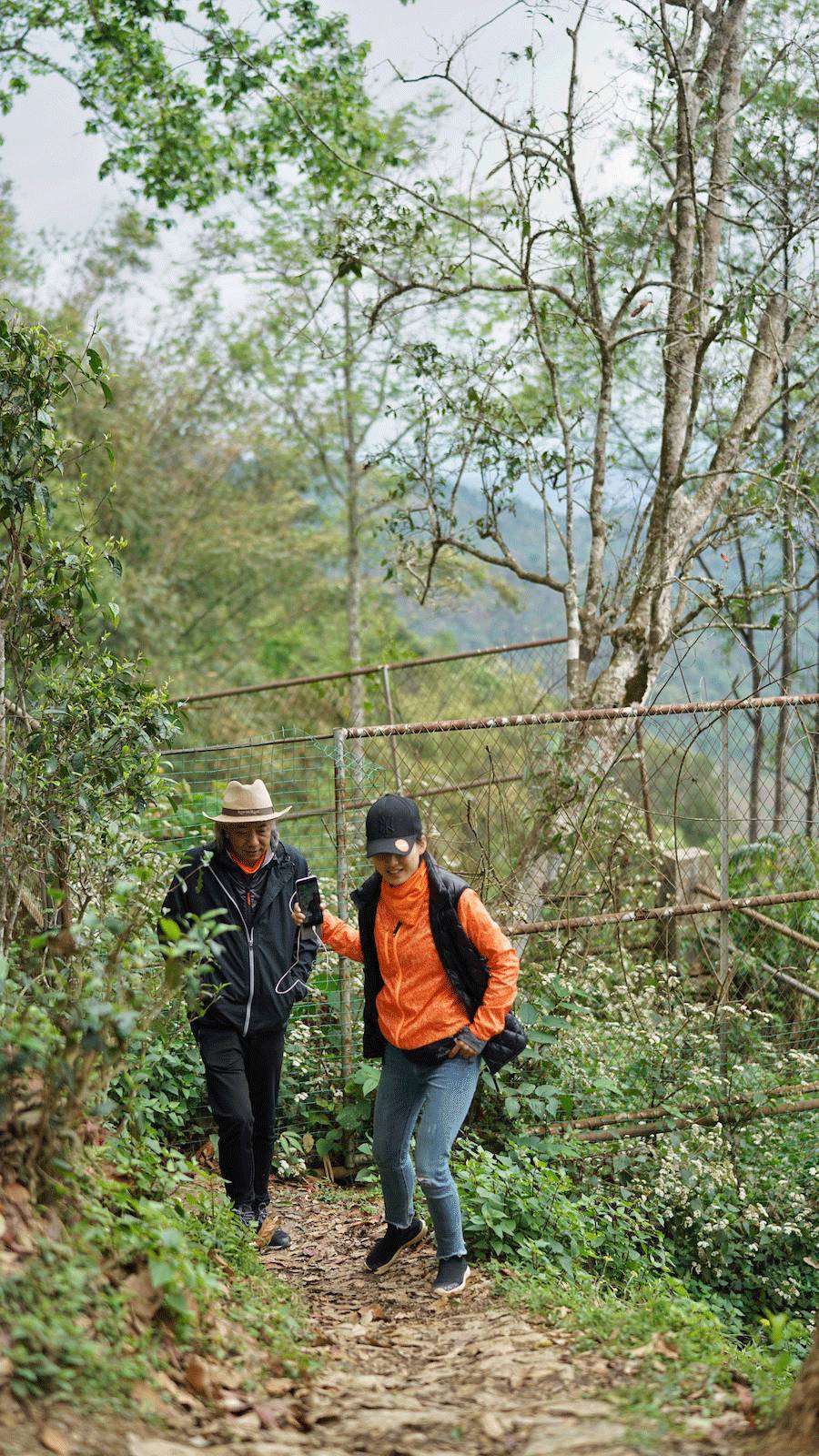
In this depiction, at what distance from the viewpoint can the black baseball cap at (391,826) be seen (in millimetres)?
4145

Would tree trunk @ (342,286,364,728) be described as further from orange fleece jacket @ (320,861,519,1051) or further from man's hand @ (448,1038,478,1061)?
man's hand @ (448,1038,478,1061)

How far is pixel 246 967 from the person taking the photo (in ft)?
14.7

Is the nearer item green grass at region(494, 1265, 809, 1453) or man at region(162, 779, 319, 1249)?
green grass at region(494, 1265, 809, 1453)

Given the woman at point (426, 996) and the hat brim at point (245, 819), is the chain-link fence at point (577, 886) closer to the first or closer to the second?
the hat brim at point (245, 819)

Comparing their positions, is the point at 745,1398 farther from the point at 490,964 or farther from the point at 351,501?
the point at 351,501

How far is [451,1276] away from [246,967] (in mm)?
1290

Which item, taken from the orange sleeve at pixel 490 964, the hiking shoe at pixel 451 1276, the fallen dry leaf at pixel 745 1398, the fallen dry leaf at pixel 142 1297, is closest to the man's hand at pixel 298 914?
the orange sleeve at pixel 490 964

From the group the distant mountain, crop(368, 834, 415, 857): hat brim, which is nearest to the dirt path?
crop(368, 834, 415, 857): hat brim

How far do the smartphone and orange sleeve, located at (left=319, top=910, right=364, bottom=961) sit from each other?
3 centimetres

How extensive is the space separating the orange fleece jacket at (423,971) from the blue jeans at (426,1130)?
5.2 inches

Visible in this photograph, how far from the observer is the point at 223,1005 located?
4426 mm

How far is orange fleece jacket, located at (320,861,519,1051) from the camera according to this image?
13.8ft

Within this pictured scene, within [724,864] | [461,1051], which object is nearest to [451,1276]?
[461,1051]

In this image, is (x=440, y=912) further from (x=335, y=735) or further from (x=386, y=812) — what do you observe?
(x=335, y=735)
